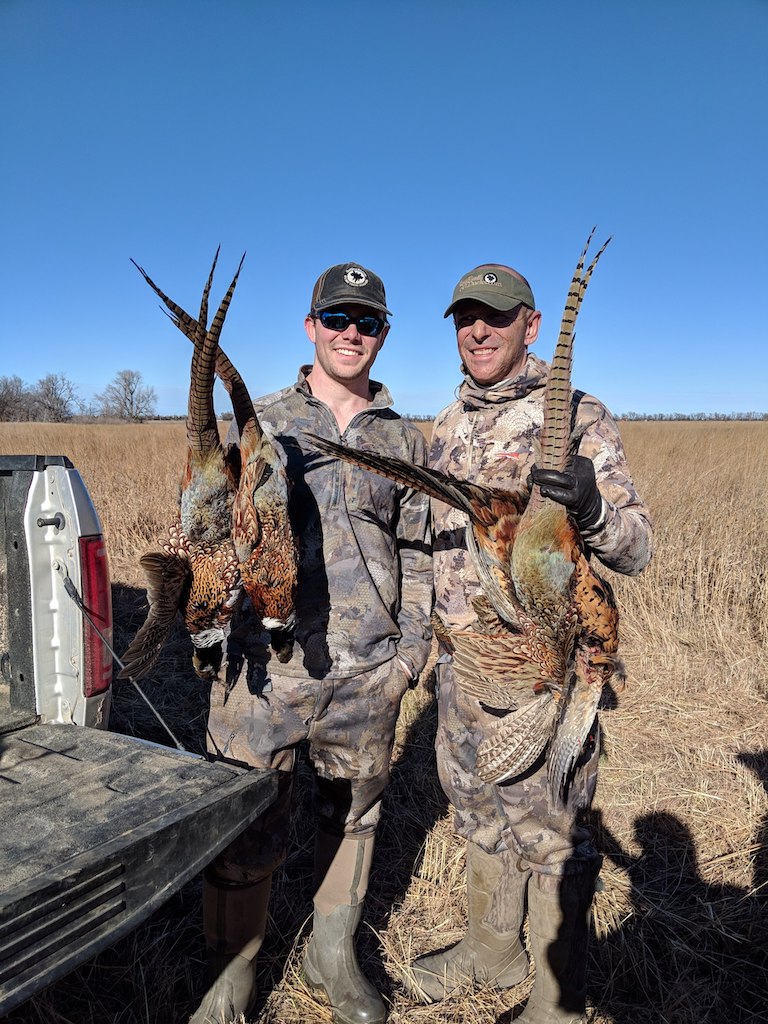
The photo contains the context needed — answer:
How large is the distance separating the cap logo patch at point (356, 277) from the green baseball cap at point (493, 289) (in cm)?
43

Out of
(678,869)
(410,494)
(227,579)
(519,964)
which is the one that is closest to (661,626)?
(678,869)

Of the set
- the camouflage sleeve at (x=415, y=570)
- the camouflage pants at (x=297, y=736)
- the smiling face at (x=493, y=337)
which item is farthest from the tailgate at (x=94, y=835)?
the smiling face at (x=493, y=337)

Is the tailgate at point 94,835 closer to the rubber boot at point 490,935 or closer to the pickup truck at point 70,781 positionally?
the pickup truck at point 70,781

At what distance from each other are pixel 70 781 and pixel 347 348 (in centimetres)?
206

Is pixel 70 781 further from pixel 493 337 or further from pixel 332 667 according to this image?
pixel 493 337

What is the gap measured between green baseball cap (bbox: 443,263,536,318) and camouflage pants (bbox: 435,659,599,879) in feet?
5.69

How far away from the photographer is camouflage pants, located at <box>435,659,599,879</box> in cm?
287

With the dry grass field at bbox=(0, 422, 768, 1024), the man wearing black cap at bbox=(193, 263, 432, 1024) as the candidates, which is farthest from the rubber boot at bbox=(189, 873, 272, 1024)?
the dry grass field at bbox=(0, 422, 768, 1024)

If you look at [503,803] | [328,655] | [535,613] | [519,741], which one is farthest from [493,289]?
[503,803]

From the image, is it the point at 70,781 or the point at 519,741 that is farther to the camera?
the point at 519,741

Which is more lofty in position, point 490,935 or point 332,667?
point 332,667

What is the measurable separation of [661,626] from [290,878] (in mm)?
5134

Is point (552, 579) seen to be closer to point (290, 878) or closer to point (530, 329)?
point (530, 329)

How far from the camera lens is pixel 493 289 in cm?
288
